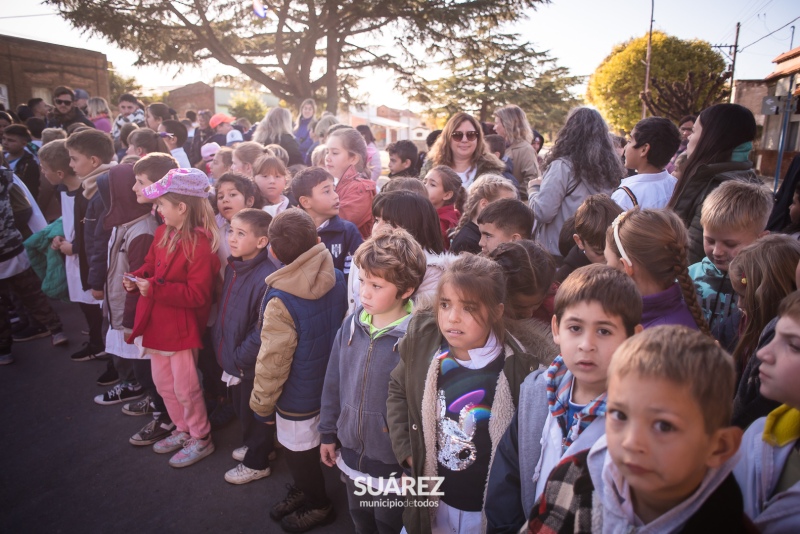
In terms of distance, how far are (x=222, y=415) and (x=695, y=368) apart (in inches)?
146

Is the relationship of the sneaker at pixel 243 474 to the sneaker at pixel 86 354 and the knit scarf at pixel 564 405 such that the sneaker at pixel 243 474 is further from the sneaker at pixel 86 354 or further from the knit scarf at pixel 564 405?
the sneaker at pixel 86 354

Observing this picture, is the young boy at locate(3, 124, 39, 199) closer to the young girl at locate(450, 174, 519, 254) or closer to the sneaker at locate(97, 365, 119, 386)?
the sneaker at locate(97, 365, 119, 386)

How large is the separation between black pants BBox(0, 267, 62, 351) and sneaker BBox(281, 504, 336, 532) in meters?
3.44

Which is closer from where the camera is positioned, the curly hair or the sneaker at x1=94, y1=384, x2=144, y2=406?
the curly hair

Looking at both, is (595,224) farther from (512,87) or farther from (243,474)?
(512,87)

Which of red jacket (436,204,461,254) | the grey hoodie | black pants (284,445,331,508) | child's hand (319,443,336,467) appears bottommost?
black pants (284,445,331,508)

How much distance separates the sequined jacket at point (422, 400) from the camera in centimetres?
183

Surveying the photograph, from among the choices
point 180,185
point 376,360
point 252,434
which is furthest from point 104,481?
point 376,360

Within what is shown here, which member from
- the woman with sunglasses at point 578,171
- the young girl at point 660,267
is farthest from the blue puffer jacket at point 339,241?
the young girl at point 660,267

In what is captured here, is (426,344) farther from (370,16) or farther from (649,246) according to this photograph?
(370,16)

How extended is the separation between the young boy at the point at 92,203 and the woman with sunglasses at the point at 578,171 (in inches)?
140

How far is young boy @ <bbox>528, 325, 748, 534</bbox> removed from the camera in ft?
3.37

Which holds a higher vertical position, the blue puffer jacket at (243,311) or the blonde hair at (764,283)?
the blonde hair at (764,283)

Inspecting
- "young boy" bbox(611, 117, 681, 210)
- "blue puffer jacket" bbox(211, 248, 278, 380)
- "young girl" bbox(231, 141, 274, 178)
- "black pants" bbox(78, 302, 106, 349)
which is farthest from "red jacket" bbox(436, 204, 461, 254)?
"black pants" bbox(78, 302, 106, 349)
